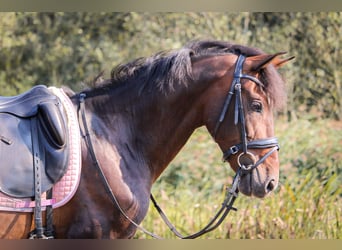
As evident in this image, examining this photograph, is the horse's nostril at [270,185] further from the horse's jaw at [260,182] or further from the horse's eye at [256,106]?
the horse's eye at [256,106]

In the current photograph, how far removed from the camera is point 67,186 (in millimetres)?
3072

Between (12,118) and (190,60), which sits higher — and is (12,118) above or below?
below

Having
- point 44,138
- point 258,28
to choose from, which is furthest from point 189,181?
point 44,138

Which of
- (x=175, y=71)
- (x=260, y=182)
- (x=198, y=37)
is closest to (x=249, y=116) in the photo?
(x=260, y=182)

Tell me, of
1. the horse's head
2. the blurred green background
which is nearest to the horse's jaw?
the horse's head

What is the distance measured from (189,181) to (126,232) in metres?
3.61

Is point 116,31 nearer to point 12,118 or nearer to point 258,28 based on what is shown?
point 258,28

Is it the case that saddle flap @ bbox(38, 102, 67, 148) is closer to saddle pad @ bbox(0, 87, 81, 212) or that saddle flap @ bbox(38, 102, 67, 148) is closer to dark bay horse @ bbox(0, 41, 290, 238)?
saddle pad @ bbox(0, 87, 81, 212)

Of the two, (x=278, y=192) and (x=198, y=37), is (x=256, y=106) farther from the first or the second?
(x=198, y=37)

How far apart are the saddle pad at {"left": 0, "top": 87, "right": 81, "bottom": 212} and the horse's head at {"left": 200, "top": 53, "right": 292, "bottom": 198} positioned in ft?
2.46

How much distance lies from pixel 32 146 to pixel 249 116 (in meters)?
1.17

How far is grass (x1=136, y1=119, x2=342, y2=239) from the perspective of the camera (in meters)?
5.37

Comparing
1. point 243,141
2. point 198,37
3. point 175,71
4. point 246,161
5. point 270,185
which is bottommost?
point 270,185

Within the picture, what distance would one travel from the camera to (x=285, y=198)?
18.7ft
